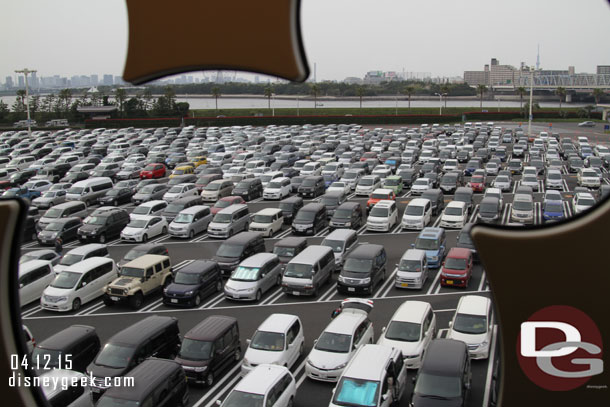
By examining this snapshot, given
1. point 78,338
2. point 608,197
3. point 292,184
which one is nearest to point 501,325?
point 608,197

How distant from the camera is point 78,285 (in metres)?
16.6

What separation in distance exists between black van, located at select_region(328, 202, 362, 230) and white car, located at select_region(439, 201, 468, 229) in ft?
12.1

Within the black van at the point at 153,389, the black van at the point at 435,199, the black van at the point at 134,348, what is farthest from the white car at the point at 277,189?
the black van at the point at 153,389

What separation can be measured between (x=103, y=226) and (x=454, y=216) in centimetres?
1494

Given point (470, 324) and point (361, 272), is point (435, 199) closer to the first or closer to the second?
point (361, 272)

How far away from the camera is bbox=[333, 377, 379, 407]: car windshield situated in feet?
33.0

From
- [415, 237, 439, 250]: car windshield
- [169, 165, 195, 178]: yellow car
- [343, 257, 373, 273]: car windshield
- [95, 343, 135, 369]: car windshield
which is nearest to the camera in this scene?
[95, 343, 135, 369]: car windshield

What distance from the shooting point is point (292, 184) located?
103 ft

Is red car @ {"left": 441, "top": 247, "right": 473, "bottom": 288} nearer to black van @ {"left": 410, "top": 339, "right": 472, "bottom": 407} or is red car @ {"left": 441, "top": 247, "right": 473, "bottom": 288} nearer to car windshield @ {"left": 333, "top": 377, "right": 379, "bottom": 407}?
black van @ {"left": 410, "top": 339, "right": 472, "bottom": 407}

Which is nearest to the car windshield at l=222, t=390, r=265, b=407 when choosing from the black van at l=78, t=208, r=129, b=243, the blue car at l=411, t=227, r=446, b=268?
the blue car at l=411, t=227, r=446, b=268

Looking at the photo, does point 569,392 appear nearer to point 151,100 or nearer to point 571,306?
point 571,306

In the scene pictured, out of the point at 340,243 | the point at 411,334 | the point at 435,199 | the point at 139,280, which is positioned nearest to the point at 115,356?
the point at 139,280

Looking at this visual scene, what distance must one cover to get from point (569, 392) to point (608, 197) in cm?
173

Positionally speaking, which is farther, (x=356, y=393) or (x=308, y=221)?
(x=308, y=221)
